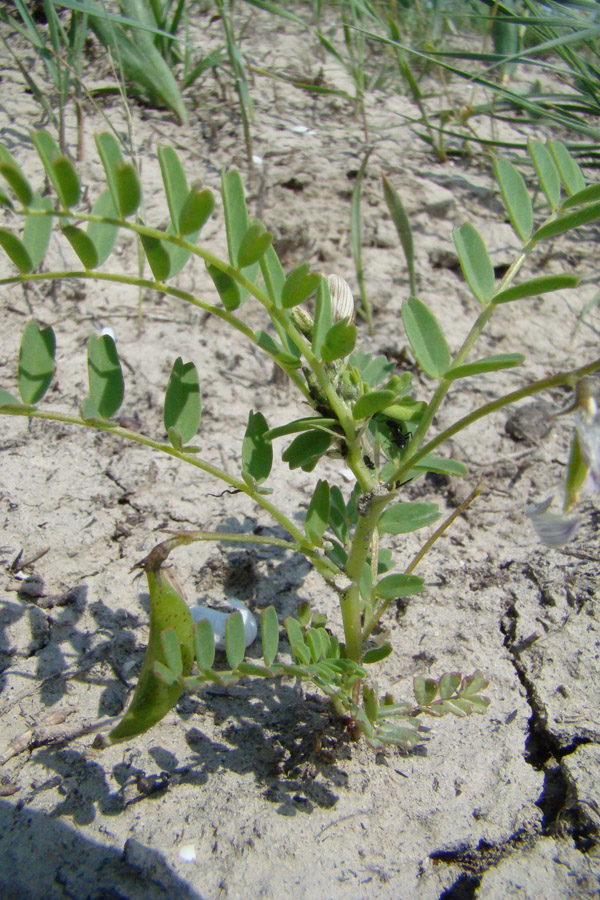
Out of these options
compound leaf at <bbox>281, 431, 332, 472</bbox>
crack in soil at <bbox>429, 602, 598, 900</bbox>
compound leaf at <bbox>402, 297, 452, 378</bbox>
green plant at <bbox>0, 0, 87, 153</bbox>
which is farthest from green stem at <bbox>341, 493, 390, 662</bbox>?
green plant at <bbox>0, 0, 87, 153</bbox>

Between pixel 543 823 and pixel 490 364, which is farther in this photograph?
pixel 543 823

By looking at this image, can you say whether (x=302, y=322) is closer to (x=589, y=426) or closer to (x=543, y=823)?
(x=589, y=426)

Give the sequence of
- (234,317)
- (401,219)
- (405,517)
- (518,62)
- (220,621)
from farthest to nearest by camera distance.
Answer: (518,62) → (401,219) → (220,621) → (405,517) → (234,317)

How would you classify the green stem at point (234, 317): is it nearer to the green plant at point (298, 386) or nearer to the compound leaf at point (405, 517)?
the green plant at point (298, 386)

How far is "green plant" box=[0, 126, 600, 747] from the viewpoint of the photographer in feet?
3.11

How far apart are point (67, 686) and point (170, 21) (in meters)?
2.54

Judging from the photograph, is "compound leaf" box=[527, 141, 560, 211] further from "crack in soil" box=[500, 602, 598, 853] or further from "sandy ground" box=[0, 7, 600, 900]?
"crack in soil" box=[500, 602, 598, 853]

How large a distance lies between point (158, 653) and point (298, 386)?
47 centimetres

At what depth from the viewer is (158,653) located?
1.01 meters

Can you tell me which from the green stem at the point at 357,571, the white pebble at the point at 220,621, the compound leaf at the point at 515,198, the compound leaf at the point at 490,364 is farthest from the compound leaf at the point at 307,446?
the compound leaf at the point at 515,198

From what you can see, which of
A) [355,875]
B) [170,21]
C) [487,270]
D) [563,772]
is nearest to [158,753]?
[355,875]

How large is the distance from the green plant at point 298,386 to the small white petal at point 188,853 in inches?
8.2

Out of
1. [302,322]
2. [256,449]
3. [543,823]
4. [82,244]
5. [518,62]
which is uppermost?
[518,62]

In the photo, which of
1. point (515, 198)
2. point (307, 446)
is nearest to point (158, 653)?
point (307, 446)
